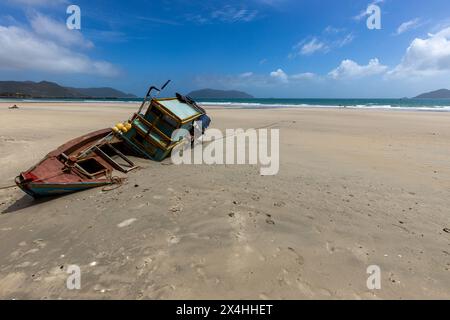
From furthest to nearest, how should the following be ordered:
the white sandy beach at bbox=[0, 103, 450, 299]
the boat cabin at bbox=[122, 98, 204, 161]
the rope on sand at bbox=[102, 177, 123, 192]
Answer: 1. the boat cabin at bbox=[122, 98, 204, 161]
2. the rope on sand at bbox=[102, 177, 123, 192]
3. the white sandy beach at bbox=[0, 103, 450, 299]

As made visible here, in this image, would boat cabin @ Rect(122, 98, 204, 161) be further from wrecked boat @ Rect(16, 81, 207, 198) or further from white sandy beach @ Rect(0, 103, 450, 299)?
white sandy beach @ Rect(0, 103, 450, 299)

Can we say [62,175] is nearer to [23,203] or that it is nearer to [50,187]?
[50,187]

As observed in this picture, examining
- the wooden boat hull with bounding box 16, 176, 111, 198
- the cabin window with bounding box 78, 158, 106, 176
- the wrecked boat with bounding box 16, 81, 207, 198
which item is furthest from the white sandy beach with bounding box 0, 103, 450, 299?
the cabin window with bounding box 78, 158, 106, 176

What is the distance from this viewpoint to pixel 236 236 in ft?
12.9

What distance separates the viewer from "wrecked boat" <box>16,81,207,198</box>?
5445mm

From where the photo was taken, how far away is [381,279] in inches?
121

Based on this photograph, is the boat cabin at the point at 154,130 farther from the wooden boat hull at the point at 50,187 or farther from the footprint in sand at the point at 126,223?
the footprint in sand at the point at 126,223

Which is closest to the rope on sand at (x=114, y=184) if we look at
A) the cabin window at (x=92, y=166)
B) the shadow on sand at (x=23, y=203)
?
the cabin window at (x=92, y=166)

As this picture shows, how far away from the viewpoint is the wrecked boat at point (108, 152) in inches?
214

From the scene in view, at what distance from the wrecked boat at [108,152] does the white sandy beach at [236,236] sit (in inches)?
14.2

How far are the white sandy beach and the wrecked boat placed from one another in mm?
360

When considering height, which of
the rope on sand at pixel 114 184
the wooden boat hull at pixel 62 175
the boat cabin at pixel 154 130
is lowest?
the rope on sand at pixel 114 184
